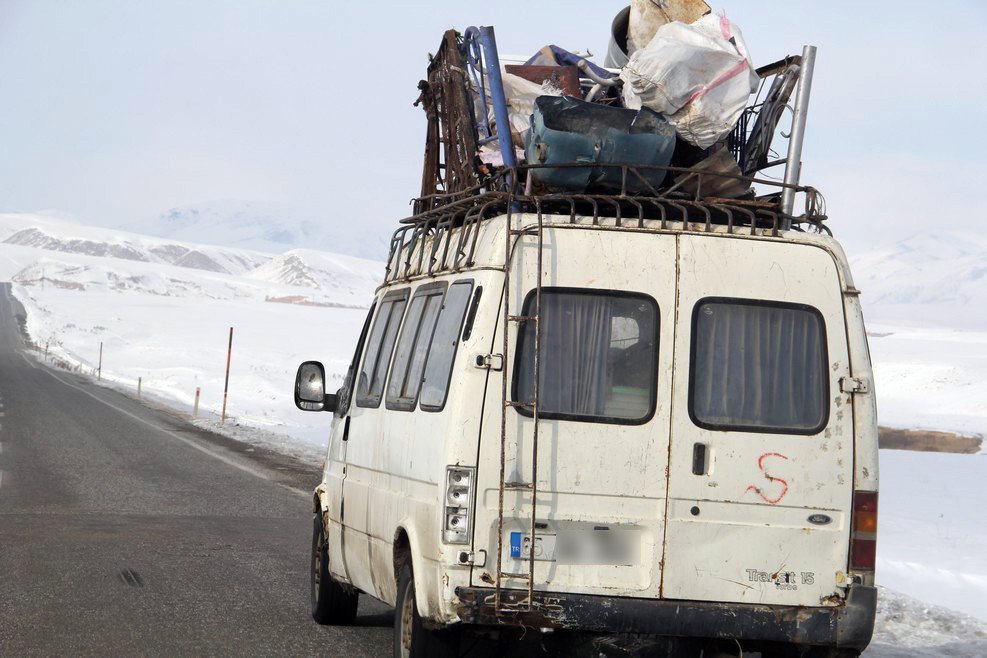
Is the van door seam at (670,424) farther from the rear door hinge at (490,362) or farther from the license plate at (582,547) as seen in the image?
the rear door hinge at (490,362)

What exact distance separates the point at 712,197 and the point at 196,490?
10949 mm

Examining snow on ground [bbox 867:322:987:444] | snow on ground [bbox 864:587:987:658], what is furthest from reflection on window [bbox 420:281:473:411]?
snow on ground [bbox 867:322:987:444]

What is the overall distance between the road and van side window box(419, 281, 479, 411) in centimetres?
205

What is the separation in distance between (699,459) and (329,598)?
3.32m

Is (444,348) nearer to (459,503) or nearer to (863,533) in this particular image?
(459,503)

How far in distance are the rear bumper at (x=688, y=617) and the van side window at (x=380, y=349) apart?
1.86 meters

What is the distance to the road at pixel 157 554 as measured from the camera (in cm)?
721

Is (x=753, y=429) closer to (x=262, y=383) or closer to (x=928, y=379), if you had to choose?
(x=262, y=383)

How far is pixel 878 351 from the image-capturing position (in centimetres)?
8906

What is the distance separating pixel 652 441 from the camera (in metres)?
5.17

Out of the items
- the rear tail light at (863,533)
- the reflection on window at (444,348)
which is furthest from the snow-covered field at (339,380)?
the reflection on window at (444,348)

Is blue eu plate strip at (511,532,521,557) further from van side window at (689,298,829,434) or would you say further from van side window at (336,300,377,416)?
van side window at (336,300,377,416)

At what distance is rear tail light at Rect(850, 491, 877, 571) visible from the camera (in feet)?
17.2

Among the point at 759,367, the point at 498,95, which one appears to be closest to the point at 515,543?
the point at 759,367
